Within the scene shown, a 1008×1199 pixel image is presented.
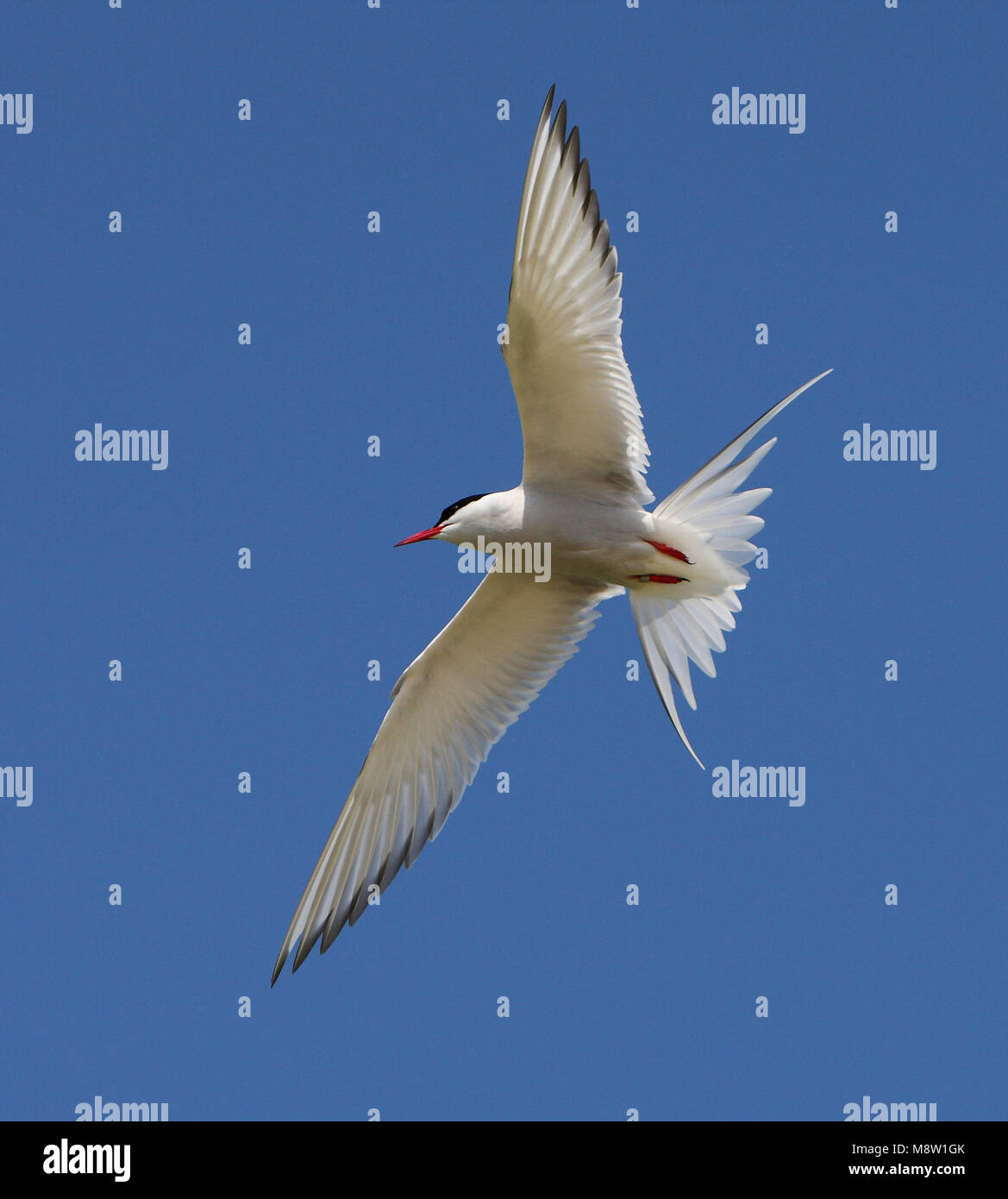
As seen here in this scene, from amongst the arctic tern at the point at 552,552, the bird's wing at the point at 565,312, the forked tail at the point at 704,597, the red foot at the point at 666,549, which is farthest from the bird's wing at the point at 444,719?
the bird's wing at the point at 565,312

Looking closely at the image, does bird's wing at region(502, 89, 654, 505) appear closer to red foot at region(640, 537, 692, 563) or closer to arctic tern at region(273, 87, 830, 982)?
arctic tern at region(273, 87, 830, 982)

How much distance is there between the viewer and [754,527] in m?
8.23

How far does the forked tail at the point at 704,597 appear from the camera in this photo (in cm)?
810

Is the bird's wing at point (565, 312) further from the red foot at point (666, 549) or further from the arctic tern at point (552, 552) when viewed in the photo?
the red foot at point (666, 549)

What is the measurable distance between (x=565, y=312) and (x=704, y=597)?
2.03 m

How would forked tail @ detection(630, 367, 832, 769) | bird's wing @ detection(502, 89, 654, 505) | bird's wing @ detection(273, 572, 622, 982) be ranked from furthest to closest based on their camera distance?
1. bird's wing @ detection(273, 572, 622, 982)
2. forked tail @ detection(630, 367, 832, 769)
3. bird's wing @ detection(502, 89, 654, 505)

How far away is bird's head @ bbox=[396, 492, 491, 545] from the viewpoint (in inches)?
323

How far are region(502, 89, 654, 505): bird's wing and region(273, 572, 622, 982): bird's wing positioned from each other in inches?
49.8

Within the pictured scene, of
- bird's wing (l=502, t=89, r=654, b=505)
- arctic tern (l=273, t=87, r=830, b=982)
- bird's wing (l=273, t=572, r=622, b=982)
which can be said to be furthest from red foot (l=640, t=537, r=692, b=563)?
bird's wing (l=273, t=572, r=622, b=982)

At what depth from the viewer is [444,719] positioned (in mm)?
9180

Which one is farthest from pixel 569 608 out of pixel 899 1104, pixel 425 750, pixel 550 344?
pixel 899 1104

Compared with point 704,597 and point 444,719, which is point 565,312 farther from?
point 444,719

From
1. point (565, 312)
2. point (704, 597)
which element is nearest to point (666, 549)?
point (704, 597)

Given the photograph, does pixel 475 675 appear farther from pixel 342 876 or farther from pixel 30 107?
pixel 30 107
